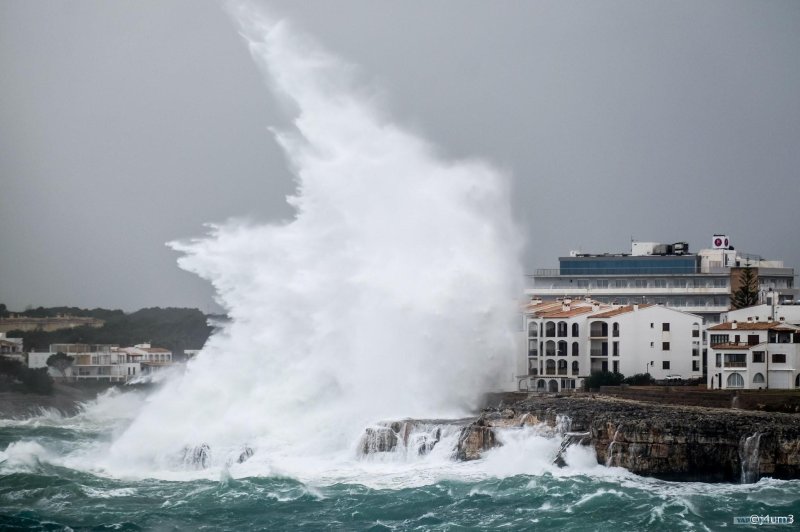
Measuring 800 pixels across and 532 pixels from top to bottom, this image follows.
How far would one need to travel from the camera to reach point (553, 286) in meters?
76.9

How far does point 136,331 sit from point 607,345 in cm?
5378

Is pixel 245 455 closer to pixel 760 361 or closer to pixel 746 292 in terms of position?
pixel 760 361

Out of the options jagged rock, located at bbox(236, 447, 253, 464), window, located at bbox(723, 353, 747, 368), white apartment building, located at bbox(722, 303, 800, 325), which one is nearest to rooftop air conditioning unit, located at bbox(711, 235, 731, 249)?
white apartment building, located at bbox(722, 303, 800, 325)

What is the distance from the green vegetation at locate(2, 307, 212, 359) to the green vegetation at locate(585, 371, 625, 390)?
44106 mm

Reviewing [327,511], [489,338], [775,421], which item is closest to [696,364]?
[489,338]

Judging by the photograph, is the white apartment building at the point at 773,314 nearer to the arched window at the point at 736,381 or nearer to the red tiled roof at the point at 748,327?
the red tiled roof at the point at 748,327

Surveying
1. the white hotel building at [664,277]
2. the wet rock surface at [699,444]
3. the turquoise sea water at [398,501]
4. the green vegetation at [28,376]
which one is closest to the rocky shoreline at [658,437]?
the wet rock surface at [699,444]

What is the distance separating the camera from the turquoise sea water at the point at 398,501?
95.8ft

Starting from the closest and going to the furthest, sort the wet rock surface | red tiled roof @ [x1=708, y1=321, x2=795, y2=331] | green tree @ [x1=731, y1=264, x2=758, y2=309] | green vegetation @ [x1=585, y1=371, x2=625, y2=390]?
the wet rock surface → red tiled roof @ [x1=708, y1=321, x2=795, y2=331] → green vegetation @ [x1=585, y1=371, x2=625, y2=390] → green tree @ [x1=731, y1=264, x2=758, y2=309]

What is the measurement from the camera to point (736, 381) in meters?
43.0

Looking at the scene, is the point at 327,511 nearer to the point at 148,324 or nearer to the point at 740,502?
the point at 740,502

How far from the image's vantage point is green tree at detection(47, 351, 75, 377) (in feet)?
253

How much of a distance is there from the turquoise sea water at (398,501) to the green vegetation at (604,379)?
14290 millimetres

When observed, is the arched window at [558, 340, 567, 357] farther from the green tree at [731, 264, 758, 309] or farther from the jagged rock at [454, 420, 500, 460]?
the jagged rock at [454, 420, 500, 460]
